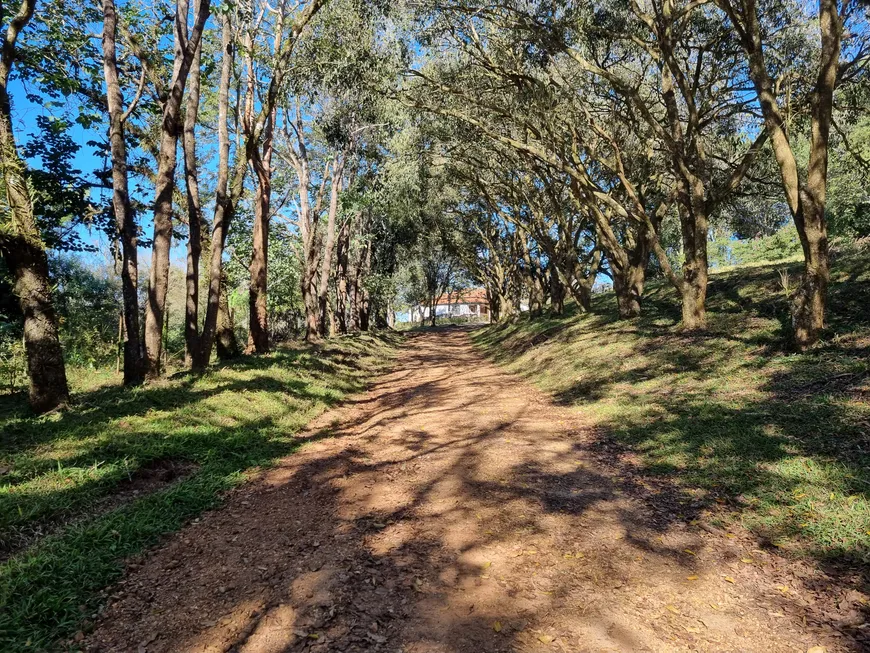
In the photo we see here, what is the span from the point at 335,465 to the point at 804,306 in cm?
808

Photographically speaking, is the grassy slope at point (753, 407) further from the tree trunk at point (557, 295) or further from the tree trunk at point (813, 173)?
the tree trunk at point (557, 295)

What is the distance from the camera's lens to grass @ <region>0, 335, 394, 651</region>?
3.45m

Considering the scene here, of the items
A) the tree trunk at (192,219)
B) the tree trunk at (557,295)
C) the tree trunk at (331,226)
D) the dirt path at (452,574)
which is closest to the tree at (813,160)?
the dirt path at (452,574)

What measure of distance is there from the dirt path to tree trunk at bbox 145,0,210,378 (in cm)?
551

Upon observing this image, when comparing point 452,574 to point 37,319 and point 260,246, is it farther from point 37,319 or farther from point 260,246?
point 260,246

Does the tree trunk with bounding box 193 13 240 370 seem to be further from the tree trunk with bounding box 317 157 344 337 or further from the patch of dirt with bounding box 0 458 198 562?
the tree trunk with bounding box 317 157 344 337

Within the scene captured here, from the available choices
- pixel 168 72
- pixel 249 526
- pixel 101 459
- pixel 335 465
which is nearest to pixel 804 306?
pixel 335 465

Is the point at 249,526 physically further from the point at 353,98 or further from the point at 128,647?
the point at 353,98

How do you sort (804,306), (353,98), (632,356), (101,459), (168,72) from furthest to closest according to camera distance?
(353,98) → (168,72) → (632,356) → (804,306) → (101,459)

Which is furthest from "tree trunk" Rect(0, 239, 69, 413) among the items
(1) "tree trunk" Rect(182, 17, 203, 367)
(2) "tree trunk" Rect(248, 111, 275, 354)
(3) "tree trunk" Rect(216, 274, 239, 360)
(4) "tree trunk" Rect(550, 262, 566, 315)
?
(4) "tree trunk" Rect(550, 262, 566, 315)

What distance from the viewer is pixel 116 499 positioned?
511 centimetres

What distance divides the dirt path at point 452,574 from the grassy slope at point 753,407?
27.8 inches

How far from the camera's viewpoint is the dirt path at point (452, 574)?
9.93 ft

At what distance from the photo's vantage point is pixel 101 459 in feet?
18.6
